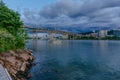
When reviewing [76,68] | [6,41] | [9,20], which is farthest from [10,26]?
[76,68]

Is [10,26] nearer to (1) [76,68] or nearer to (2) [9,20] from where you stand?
(2) [9,20]

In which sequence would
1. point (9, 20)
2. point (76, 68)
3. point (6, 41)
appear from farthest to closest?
point (9, 20) < point (6, 41) < point (76, 68)

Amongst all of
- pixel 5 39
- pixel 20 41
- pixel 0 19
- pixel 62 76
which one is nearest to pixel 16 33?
pixel 20 41

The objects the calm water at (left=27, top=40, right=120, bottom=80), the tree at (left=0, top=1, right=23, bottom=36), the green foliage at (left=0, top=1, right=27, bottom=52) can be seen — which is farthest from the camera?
the tree at (left=0, top=1, right=23, bottom=36)

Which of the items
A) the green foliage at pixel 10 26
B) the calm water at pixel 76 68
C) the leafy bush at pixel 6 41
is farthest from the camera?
the green foliage at pixel 10 26

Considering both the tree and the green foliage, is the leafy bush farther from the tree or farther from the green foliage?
the tree

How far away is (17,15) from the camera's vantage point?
6309 centimetres

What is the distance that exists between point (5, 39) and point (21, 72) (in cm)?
1651

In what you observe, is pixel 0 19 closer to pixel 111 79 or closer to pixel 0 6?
pixel 0 6

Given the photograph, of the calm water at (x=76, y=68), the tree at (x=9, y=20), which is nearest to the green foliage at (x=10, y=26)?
the tree at (x=9, y=20)

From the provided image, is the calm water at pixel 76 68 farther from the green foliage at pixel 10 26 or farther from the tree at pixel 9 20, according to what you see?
the tree at pixel 9 20

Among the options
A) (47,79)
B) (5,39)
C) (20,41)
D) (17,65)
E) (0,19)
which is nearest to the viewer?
(47,79)

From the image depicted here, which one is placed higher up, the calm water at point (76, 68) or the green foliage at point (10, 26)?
the green foliage at point (10, 26)

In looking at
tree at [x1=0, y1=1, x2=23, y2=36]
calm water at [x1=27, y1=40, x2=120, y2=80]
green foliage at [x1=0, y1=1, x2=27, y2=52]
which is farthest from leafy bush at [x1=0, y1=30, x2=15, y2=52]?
calm water at [x1=27, y1=40, x2=120, y2=80]
